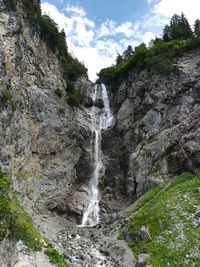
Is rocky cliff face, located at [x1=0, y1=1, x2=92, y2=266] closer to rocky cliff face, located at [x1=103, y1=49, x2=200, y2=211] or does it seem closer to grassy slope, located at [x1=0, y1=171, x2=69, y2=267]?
rocky cliff face, located at [x1=103, y1=49, x2=200, y2=211]

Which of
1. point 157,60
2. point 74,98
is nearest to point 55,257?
point 74,98

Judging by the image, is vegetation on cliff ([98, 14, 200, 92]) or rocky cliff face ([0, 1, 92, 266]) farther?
vegetation on cliff ([98, 14, 200, 92])

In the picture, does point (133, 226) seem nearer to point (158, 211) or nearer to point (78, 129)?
point (158, 211)

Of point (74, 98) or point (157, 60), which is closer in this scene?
point (74, 98)

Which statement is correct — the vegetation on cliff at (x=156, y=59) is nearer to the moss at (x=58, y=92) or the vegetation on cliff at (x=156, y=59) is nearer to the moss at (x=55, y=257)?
the moss at (x=58, y=92)

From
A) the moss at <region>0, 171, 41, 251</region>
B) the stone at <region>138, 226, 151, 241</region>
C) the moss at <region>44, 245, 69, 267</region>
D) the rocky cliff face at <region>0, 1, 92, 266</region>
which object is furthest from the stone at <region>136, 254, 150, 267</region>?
the rocky cliff face at <region>0, 1, 92, 266</region>

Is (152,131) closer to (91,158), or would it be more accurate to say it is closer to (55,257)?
(91,158)

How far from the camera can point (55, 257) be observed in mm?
25906

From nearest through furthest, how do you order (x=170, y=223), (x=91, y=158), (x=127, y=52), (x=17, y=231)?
(x=17, y=231), (x=170, y=223), (x=91, y=158), (x=127, y=52)

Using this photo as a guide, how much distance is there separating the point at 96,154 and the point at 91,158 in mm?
1233

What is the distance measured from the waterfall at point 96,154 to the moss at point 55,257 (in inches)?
493

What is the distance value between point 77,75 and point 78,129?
47.9ft

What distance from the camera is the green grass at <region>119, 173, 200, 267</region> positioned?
2448 cm

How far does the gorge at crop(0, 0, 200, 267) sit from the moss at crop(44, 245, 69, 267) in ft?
0.50
